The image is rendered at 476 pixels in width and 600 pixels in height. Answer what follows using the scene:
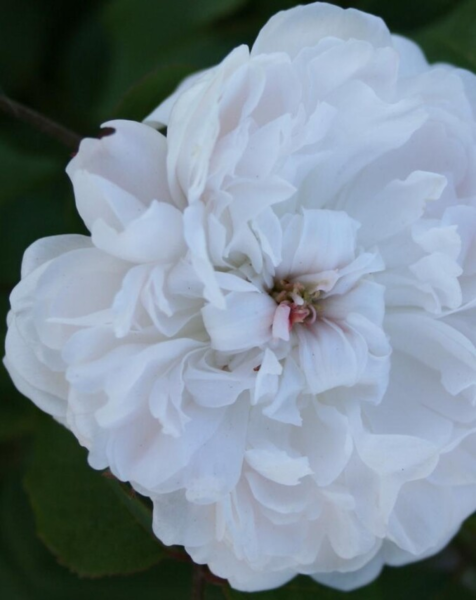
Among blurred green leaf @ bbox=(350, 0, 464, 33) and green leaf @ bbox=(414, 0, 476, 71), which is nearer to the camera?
green leaf @ bbox=(414, 0, 476, 71)

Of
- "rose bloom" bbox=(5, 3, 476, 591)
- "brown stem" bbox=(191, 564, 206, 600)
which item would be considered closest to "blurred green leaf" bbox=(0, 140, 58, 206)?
"rose bloom" bbox=(5, 3, 476, 591)

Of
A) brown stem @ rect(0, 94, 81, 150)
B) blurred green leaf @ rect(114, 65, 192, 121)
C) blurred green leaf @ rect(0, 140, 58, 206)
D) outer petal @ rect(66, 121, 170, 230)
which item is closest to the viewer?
outer petal @ rect(66, 121, 170, 230)

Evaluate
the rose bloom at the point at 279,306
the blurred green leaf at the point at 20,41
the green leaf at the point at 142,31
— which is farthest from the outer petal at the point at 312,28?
the blurred green leaf at the point at 20,41

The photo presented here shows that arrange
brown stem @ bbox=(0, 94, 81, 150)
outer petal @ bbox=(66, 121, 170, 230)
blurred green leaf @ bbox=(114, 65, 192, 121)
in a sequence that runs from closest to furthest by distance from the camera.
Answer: outer petal @ bbox=(66, 121, 170, 230), brown stem @ bbox=(0, 94, 81, 150), blurred green leaf @ bbox=(114, 65, 192, 121)

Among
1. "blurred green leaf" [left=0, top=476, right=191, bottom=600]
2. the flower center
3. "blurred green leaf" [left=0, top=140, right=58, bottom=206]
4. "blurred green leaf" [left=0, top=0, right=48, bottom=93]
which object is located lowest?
"blurred green leaf" [left=0, top=476, right=191, bottom=600]

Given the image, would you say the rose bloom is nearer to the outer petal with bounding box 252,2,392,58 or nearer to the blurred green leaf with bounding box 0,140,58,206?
the outer petal with bounding box 252,2,392,58

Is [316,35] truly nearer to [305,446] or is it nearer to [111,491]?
[305,446]
